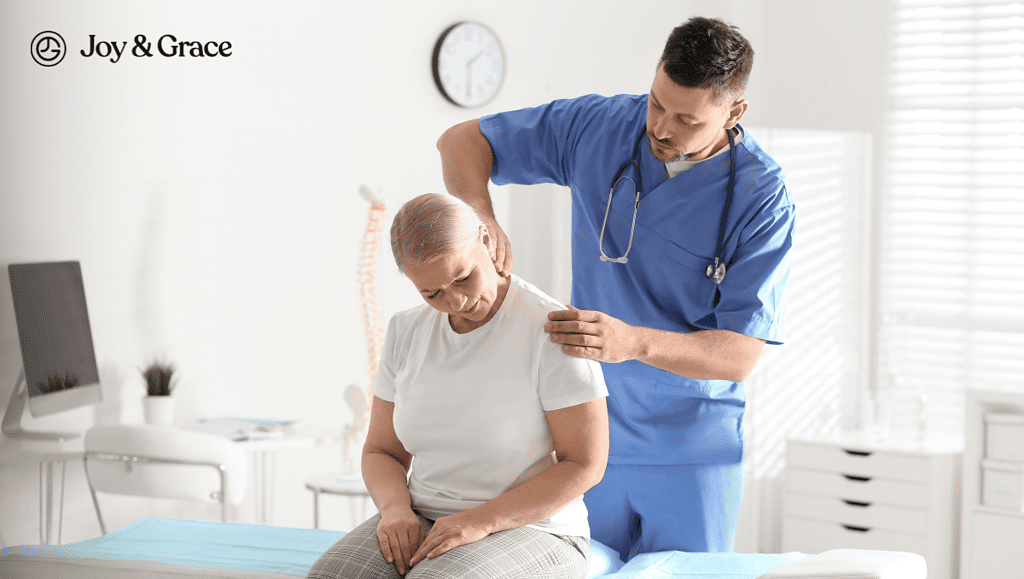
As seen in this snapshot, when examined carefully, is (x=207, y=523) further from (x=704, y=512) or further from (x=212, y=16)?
(x=212, y=16)

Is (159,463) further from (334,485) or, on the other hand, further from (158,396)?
(334,485)

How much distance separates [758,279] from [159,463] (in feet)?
5.33

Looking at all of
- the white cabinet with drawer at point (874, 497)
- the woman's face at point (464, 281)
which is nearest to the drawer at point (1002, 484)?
the white cabinet with drawer at point (874, 497)

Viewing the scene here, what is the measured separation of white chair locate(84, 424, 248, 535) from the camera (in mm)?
2432

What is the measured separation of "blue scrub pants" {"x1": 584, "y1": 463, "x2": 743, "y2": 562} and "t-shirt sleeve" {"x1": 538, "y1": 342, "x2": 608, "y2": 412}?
0.37 metres

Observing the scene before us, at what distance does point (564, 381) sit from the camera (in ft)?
4.75

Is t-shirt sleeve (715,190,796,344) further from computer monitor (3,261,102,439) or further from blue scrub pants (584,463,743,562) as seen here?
computer monitor (3,261,102,439)

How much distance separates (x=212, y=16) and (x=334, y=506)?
5.29 feet

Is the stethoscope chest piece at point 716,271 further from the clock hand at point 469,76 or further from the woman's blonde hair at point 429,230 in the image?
the clock hand at point 469,76

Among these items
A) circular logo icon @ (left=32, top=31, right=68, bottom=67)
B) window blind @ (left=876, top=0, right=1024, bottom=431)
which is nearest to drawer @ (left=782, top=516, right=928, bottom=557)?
window blind @ (left=876, top=0, right=1024, bottom=431)

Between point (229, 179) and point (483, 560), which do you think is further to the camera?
point (229, 179)

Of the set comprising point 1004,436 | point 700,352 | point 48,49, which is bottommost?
point 1004,436

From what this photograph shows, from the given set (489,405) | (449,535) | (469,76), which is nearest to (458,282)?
(489,405)

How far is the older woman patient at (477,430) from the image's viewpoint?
4.57 ft
